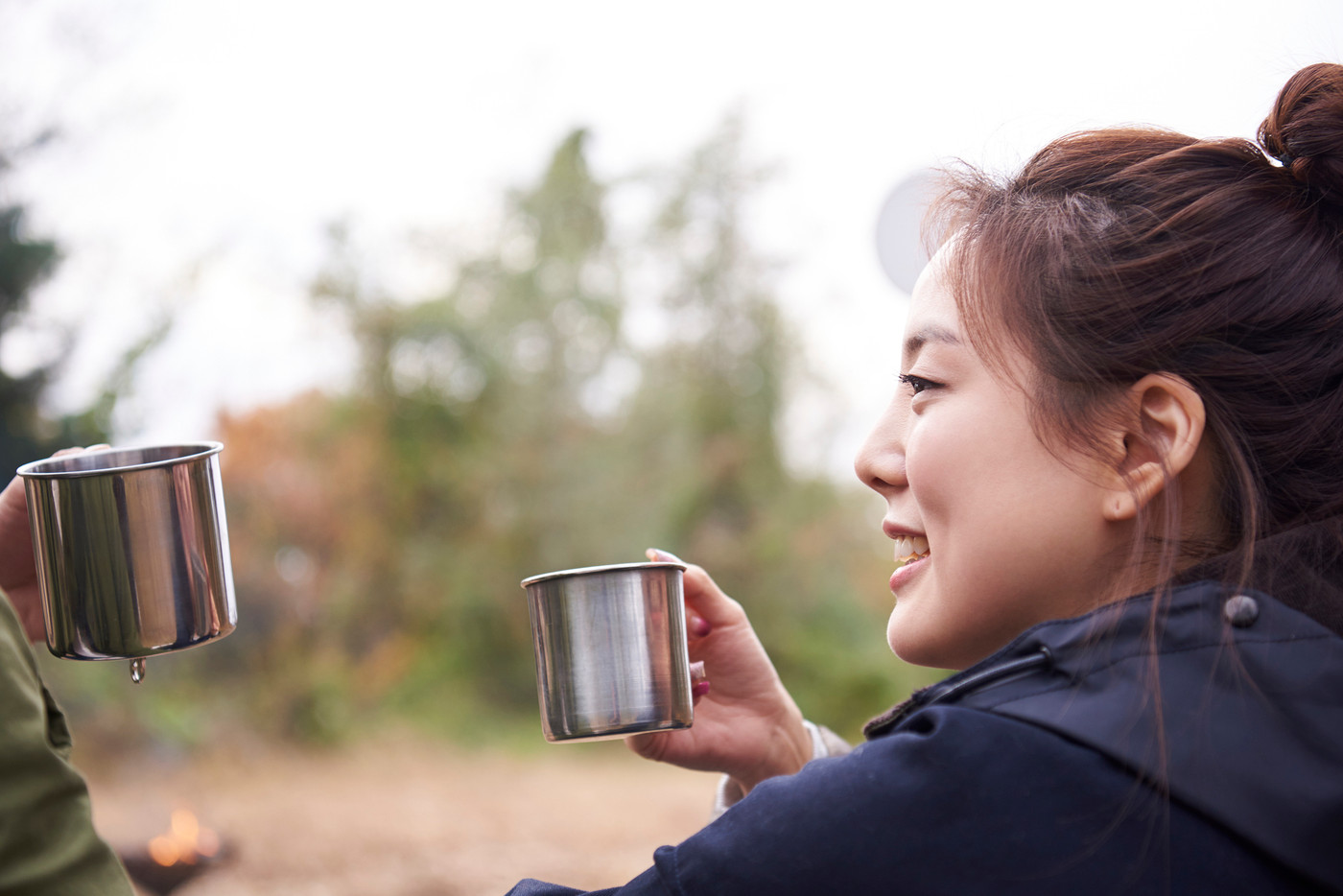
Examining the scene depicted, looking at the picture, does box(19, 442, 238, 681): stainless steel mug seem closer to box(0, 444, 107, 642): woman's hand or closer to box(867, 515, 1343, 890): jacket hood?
box(0, 444, 107, 642): woman's hand

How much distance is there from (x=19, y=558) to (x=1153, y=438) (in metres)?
1.59

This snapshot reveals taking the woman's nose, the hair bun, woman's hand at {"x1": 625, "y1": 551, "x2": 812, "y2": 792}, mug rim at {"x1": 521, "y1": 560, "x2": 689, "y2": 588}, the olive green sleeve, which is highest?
the hair bun

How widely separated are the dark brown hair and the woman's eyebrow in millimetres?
31

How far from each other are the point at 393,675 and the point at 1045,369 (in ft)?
31.1

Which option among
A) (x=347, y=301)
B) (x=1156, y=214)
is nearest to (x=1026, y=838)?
(x=1156, y=214)

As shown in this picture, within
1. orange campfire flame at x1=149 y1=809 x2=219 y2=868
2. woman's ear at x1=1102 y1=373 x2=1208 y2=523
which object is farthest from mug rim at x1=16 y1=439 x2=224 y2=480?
A: orange campfire flame at x1=149 y1=809 x2=219 y2=868

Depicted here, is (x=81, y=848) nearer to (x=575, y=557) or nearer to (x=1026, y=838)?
(x=1026, y=838)

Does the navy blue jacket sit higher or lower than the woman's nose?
lower

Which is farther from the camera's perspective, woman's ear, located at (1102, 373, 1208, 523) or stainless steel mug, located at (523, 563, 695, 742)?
stainless steel mug, located at (523, 563, 695, 742)

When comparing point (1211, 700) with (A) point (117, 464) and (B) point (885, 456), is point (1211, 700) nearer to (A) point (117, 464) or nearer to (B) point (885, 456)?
(B) point (885, 456)

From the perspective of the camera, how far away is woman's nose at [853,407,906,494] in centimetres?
135

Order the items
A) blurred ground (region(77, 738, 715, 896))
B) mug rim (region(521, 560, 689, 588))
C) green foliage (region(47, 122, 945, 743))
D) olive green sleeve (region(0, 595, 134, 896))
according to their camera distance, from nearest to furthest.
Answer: olive green sleeve (region(0, 595, 134, 896)) < mug rim (region(521, 560, 689, 588)) < blurred ground (region(77, 738, 715, 896)) < green foliage (region(47, 122, 945, 743))

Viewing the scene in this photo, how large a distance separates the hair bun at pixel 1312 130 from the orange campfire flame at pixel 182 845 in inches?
136

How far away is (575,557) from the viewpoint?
9.74 meters
